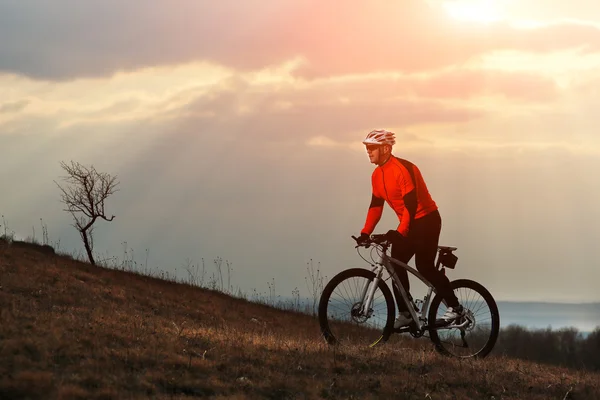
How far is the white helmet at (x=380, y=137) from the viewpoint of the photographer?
10.0 meters

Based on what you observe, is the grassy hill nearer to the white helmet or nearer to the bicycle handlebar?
the bicycle handlebar

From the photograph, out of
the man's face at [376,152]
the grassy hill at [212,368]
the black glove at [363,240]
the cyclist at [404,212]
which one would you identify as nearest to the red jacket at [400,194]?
the cyclist at [404,212]

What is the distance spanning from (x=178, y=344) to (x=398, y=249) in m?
3.32

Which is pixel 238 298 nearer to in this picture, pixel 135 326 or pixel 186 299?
pixel 186 299

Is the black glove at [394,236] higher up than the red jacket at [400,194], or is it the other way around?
the red jacket at [400,194]

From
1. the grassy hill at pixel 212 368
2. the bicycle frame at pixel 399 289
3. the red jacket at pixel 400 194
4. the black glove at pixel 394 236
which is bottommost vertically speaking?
the grassy hill at pixel 212 368

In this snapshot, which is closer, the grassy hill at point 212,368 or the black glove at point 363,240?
the grassy hill at point 212,368

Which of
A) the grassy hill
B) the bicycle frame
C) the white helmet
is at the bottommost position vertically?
the grassy hill

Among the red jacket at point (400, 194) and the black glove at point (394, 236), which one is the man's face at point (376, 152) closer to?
the red jacket at point (400, 194)

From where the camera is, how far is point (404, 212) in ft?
32.7

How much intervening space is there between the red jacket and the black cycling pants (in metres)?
0.15

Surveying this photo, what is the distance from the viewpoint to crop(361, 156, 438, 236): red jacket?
9906 mm

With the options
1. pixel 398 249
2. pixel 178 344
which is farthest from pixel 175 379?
pixel 398 249

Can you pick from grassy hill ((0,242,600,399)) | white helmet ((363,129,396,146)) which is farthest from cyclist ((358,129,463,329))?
grassy hill ((0,242,600,399))
